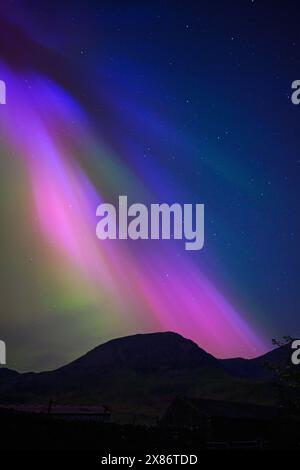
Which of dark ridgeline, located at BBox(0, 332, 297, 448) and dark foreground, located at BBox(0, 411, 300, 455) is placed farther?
dark ridgeline, located at BBox(0, 332, 297, 448)

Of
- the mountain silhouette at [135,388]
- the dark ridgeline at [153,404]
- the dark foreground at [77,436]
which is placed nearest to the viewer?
the dark foreground at [77,436]

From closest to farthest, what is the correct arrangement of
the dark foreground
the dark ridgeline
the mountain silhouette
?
the dark foreground → the dark ridgeline → the mountain silhouette

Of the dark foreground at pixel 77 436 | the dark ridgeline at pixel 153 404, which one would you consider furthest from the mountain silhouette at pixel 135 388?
the dark foreground at pixel 77 436

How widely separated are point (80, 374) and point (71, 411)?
542 feet

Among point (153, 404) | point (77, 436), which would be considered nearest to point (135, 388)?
point (153, 404)

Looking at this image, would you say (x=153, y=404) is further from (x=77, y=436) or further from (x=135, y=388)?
(x=77, y=436)

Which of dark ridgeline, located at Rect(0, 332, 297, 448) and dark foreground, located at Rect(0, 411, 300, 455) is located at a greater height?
dark ridgeline, located at Rect(0, 332, 297, 448)

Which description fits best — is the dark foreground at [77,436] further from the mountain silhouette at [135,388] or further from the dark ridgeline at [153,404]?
the mountain silhouette at [135,388]

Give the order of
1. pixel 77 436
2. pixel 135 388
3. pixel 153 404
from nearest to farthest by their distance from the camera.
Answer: pixel 77 436 → pixel 153 404 → pixel 135 388

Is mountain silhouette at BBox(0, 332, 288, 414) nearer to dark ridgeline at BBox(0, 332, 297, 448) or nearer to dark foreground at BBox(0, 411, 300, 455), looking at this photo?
dark ridgeline at BBox(0, 332, 297, 448)

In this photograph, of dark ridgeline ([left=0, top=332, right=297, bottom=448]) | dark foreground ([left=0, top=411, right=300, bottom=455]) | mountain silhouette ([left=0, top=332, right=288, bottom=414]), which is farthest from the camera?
mountain silhouette ([left=0, top=332, right=288, bottom=414])

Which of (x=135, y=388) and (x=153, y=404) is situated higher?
(x=135, y=388)

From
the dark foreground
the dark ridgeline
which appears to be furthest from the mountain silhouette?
the dark foreground
